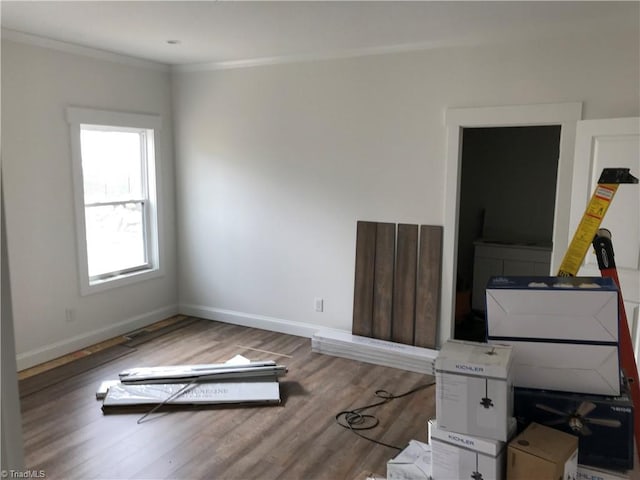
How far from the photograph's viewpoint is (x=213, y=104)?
17.4 feet

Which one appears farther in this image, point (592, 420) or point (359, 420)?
point (359, 420)

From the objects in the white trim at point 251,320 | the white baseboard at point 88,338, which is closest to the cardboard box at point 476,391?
the white trim at point 251,320

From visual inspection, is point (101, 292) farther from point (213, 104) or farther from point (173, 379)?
point (213, 104)

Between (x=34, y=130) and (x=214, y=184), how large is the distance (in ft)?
5.83

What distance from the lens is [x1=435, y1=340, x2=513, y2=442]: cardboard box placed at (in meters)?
1.78

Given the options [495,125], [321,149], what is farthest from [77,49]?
[495,125]

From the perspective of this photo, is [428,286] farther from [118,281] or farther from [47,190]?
[47,190]

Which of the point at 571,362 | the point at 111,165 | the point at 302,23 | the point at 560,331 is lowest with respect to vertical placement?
the point at 571,362

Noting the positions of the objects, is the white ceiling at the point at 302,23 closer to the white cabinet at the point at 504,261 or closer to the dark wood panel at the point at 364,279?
the dark wood panel at the point at 364,279

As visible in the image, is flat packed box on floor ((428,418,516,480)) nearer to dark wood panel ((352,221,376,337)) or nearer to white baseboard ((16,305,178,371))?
dark wood panel ((352,221,376,337))

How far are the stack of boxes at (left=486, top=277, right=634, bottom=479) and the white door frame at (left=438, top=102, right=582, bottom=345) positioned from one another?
A: 197 centimetres

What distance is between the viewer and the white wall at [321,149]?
385 centimetres

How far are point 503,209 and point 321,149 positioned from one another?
2451mm

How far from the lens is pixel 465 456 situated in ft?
6.08
